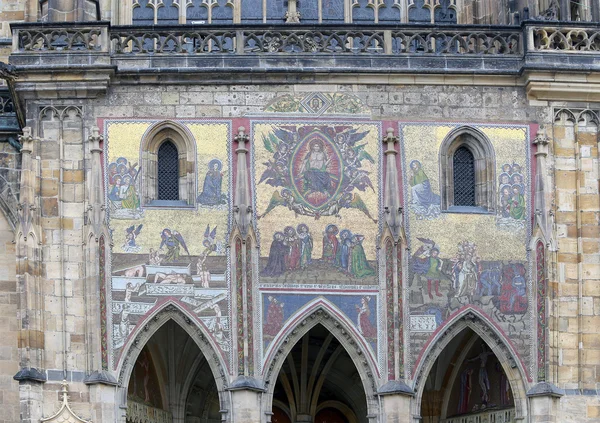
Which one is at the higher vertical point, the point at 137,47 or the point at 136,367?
the point at 137,47

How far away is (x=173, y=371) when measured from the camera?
34406 millimetres

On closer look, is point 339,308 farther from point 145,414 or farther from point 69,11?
point 69,11

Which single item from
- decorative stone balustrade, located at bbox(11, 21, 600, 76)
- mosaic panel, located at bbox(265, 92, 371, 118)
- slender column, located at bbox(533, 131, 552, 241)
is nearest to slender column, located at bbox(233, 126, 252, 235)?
mosaic panel, located at bbox(265, 92, 371, 118)

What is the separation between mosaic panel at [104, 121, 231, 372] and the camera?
106 feet

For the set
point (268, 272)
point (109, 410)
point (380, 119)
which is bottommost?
point (109, 410)

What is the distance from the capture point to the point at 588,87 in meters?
33.2

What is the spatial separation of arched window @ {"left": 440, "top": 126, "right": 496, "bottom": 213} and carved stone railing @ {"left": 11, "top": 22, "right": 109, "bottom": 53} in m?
5.48

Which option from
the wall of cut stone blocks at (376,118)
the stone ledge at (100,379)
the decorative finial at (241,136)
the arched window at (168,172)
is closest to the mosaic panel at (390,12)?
the wall of cut stone blocks at (376,118)

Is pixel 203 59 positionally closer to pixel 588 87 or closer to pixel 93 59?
pixel 93 59

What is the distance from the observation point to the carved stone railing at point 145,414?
33.0 metres

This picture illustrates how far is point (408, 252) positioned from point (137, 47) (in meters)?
5.20

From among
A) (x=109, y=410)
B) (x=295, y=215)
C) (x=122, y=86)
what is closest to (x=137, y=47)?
(x=122, y=86)

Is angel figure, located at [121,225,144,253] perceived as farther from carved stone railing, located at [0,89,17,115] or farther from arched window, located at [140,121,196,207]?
carved stone railing, located at [0,89,17,115]

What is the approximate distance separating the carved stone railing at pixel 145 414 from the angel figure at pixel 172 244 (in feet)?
7.78
